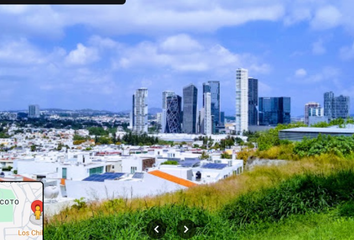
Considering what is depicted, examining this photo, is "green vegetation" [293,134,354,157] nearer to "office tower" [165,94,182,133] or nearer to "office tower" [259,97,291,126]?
"office tower" [259,97,291,126]

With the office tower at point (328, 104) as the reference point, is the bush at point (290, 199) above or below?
below

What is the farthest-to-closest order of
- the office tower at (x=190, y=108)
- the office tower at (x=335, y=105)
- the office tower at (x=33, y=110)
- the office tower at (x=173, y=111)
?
the office tower at (x=190, y=108) < the office tower at (x=173, y=111) < the office tower at (x=33, y=110) < the office tower at (x=335, y=105)

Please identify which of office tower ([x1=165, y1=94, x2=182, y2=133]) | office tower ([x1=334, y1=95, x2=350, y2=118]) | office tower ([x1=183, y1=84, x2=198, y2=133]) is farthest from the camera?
office tower ([x1=183, y1=84, x2=198, y2=133])

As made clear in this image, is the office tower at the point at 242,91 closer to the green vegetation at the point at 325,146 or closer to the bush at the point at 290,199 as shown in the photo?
the green vegetation at the point at 325,146

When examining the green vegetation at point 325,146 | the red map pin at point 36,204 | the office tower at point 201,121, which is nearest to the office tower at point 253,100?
the office tower at point 201,121

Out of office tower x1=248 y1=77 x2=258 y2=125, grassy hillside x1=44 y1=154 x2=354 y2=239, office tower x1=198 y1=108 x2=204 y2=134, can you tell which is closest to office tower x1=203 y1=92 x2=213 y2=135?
office tower x1=198 y1=108 x2=204 y2=134
